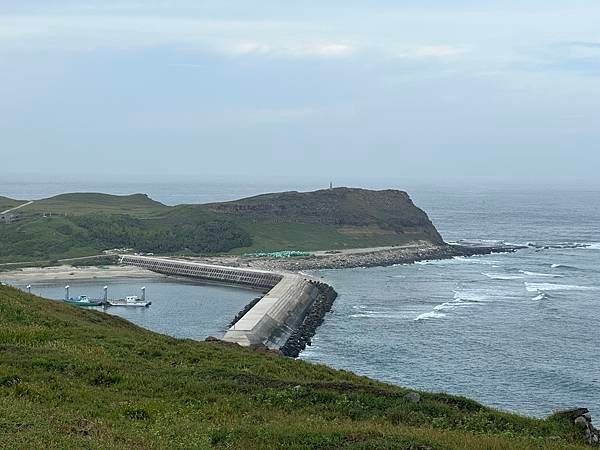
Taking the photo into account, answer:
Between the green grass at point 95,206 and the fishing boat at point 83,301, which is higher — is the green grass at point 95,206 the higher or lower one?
the higher one

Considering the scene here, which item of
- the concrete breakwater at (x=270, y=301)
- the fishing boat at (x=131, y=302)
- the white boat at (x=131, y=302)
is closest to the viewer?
the concrete breakwater at (x=270, y=301)

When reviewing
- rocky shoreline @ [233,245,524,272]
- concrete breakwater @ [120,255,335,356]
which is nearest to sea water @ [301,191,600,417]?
concrete breakwater @ [120,255,335,356]

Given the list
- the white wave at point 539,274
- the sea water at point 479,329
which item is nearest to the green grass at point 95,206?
the sea water at point 479,329

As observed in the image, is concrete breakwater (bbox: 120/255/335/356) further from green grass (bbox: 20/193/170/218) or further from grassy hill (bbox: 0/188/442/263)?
green grass (bbox: 20/193/170/218)

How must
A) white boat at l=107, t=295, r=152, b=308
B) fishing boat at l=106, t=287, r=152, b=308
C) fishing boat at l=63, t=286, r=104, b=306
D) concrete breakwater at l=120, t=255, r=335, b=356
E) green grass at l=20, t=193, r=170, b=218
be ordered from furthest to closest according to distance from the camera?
1. green grass at l=20, t=193, r=170, b=218
2. fishing boat at l=63, t=286, r=104, b=306
3. white boat at l=107, t=295, r=152, b=308
4. fishing boat at l=106, t=287, r=152, b=308
5. concrete breakwater at l=120, t=255, r=335, b=356

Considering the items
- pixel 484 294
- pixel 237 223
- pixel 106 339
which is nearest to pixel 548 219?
pixel 237 223

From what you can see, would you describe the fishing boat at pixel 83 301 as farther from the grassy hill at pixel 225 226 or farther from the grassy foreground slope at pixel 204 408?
the grassy foreground slope at pixel 204 408

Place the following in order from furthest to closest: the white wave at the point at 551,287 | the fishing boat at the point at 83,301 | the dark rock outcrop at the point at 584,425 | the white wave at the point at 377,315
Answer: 1. the white wave at the point at 551,287
2. the fishing boat at the point at 83,301
3. the white wave at the point at 377,315
4. the dark rock outcrop at the point at 584,425

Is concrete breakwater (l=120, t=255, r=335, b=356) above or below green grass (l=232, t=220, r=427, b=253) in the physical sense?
below
